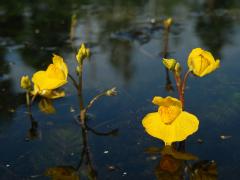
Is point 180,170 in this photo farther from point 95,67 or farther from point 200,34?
point 200,34

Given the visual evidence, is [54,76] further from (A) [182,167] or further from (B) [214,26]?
(B) [214,26]

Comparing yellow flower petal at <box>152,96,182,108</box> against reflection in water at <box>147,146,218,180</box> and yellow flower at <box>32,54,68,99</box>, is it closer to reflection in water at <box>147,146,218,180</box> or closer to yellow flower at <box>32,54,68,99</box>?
reflection in water at <box>147,146,218,180</box>

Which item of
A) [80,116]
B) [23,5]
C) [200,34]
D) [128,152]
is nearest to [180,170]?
[128,152]

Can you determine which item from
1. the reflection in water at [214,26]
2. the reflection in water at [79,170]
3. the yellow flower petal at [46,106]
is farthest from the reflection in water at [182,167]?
the reflection in water at [214,26]

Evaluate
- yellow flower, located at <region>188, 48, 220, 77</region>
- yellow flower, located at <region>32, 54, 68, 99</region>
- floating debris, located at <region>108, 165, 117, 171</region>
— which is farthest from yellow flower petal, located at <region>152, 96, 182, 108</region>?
yellow flower, located at <region>32, 54, 68, 99</region>

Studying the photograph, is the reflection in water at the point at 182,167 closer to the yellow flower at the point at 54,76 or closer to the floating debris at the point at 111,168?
the floating debris at the point at 111,168
